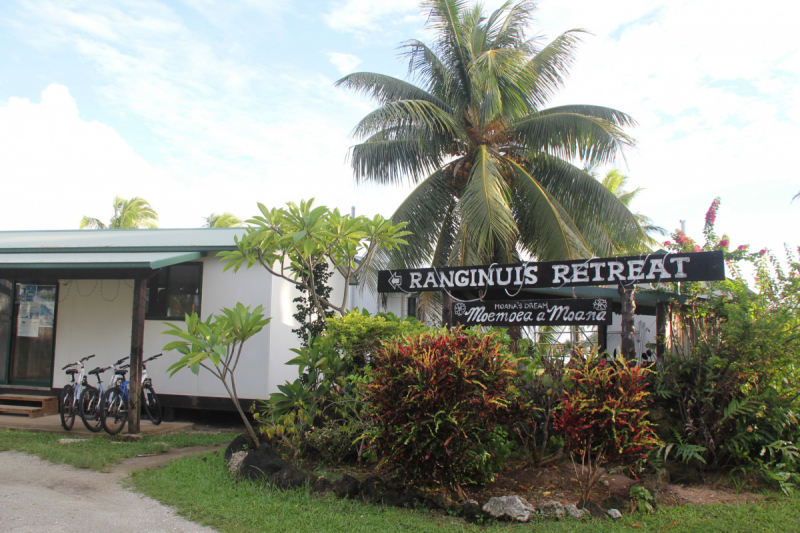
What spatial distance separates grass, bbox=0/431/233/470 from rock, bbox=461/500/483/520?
4439 millimetres

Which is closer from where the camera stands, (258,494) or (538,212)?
(258,494)

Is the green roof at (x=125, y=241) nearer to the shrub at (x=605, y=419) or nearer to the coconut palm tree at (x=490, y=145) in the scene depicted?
the coconut palm tree at (x=490, y=145)

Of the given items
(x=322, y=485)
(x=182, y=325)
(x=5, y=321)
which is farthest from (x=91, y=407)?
(x=322, y=485)

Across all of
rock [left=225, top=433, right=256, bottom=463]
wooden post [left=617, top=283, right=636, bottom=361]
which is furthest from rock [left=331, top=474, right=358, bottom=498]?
wooden post [left=617, top=283, right=636, bottom=361]

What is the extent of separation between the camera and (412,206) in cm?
1188

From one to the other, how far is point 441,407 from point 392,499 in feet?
3.24

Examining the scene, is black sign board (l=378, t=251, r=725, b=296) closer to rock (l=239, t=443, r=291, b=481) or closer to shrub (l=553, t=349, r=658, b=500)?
shrub (l=553, t=349, r=658, b=500)

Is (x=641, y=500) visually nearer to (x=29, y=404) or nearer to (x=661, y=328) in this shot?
(x=661, y=328)

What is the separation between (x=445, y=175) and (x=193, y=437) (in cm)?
747

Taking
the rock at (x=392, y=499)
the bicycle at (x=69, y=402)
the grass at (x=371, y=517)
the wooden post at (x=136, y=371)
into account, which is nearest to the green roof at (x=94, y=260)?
the wooden post at (x=136, y=371)

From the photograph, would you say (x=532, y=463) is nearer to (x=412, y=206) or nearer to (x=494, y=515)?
(x=494, y=515)

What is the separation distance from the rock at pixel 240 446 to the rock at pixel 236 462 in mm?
105

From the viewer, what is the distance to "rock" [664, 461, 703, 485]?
533cm

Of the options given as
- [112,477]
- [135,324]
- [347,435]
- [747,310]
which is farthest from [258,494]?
[747,310]
